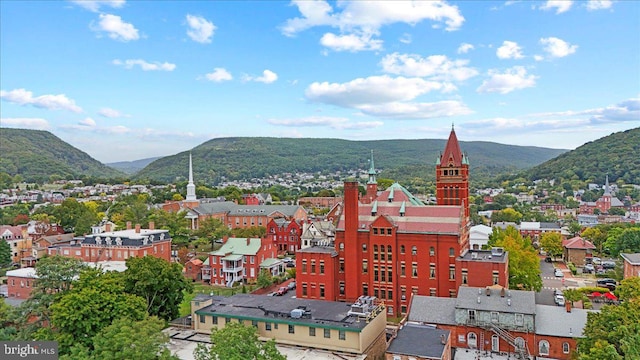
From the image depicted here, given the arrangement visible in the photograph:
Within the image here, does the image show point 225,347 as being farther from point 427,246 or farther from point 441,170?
point 441,170

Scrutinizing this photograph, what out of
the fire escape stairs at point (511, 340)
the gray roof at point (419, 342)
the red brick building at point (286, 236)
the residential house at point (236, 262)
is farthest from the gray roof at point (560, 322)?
the red brick building at point (286, 236)

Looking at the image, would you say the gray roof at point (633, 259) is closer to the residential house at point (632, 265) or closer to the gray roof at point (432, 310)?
the residential house at point (632, 265)

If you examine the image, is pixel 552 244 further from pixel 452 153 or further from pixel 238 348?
pixel 238 348

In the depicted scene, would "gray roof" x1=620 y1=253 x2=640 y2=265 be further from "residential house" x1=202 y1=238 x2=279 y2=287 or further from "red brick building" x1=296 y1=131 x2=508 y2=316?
"residential house" x1=202 y1=238 x2=279 y2=287

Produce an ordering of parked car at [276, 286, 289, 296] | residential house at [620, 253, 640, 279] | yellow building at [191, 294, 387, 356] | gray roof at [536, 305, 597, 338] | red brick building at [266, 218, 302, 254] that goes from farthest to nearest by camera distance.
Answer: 1. red brick building at [266, 218, 302, 254]
2. residential house at [620, 253, 640, 279]
3. parked car at [276, 286, 289, 296]
4. yellow building at [191, 294, 387, 356]
5. gray roof at [536, 305, 597, 338]

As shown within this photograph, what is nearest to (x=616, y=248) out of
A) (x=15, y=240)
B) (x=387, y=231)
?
(x=387, y=231)

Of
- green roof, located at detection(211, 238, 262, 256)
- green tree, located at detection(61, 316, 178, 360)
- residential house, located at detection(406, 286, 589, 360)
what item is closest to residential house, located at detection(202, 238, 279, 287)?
green roof, located at detection(211, 238, 262, 256)
